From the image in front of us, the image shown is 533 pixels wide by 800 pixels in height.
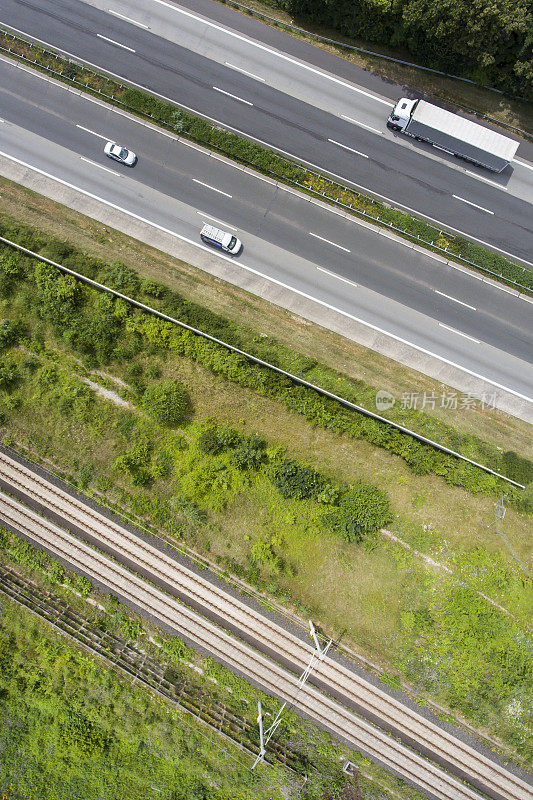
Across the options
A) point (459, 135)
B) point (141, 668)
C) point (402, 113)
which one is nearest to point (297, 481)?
point (141, 668)

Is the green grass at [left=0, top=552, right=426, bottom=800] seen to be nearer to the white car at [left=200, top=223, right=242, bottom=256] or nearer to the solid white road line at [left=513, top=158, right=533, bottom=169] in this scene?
the white car at [left=200, top=223, right=242, bottom=256]

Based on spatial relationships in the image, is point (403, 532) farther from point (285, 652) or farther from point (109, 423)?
point (109, 423)

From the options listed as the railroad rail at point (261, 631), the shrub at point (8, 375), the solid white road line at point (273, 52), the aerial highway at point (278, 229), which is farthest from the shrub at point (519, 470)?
the shrub at point (8, 375)

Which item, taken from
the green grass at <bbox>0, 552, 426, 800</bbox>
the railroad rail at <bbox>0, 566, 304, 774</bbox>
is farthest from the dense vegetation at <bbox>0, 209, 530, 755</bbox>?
the green grass at <bbox>0, 552, 426, 800</bbox>

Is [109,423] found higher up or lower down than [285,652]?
higher up

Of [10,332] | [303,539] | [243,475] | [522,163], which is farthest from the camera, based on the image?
[522,163]

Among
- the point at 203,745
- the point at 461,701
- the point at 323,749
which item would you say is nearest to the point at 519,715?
the point at 461,701

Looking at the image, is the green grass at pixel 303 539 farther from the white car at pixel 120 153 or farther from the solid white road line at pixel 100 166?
the white car at pixel 120 153

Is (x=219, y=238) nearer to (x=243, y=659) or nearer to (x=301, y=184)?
(x=301, y=184)
